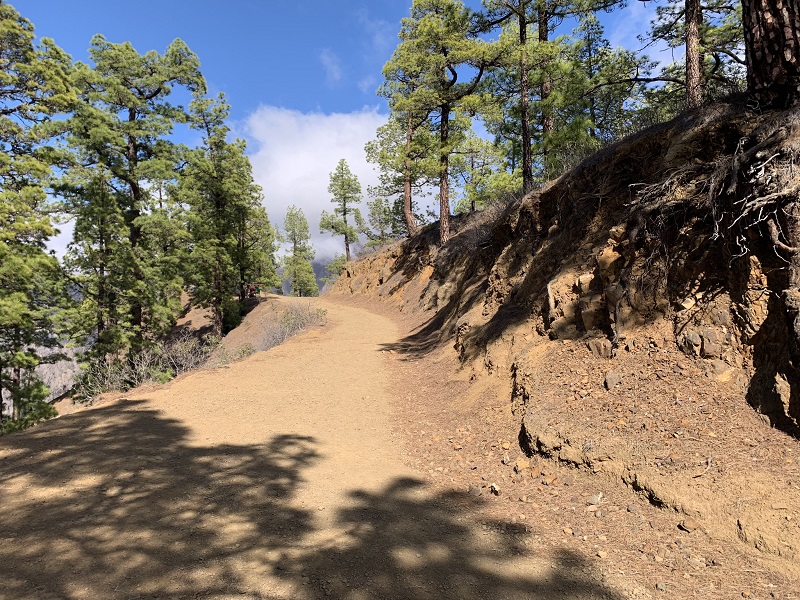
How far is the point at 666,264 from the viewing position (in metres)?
5.39

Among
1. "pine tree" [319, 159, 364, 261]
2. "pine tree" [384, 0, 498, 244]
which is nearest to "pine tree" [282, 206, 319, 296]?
"pine tree" [319, 159, 364, 261]

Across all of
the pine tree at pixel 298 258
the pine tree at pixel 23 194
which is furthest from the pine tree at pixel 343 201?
the pine tree at pixel 23 194

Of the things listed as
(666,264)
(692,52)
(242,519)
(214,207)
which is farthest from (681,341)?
(214,207)

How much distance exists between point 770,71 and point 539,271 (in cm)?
451

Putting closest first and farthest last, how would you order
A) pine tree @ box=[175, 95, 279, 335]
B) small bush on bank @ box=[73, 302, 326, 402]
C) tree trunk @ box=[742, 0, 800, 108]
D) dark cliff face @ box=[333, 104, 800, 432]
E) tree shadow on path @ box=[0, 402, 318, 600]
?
tree shadow on path @ box=[0, 402, 318, 600] → dark cliff face @ box=[333, 104, 800, 432] → tree trunk @ box=[742, 0, 800, 108] → small bush on bank @ box=[73, 302, 326, 402] → pine tree @ box=[175, 95, 279, 335]

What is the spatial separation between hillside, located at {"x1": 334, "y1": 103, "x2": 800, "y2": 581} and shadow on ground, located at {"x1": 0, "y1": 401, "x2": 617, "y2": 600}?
1.31 meters

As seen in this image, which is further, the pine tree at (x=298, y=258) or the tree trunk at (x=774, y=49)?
the pine tree at (x=298, y=258)

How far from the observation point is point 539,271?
28.0 feet

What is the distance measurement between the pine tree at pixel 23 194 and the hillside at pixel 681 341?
1209 cm

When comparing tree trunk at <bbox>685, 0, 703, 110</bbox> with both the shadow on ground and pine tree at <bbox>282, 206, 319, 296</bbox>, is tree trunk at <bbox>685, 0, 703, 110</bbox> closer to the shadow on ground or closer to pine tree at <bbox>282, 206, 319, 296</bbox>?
the shadow on ground

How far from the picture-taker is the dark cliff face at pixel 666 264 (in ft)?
14.2

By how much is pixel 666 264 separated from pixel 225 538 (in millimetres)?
6077

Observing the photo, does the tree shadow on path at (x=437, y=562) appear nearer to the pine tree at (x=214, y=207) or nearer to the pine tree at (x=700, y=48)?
the pine tree at (x=700, y=48)

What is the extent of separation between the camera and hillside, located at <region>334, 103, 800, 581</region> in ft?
12.0
